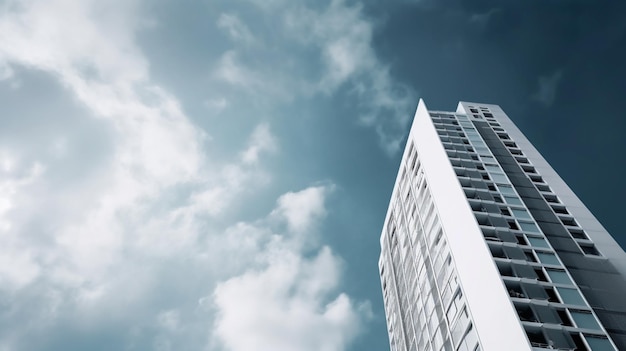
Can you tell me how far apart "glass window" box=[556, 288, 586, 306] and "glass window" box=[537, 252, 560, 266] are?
11.6 ft

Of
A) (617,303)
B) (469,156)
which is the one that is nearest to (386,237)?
(469,156)

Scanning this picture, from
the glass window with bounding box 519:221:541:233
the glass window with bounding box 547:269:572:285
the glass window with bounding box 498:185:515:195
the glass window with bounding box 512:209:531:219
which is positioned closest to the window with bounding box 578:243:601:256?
the glass window with bounding box 519:221:541:233

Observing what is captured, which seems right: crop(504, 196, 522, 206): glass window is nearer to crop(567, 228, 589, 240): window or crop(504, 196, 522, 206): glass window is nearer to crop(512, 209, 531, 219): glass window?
crop(512, 209, 531, 219): glass window

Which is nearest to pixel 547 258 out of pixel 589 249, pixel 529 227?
pixel 529 227

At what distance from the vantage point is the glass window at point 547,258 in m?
37.1

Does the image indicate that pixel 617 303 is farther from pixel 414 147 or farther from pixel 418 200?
pixel 414 147

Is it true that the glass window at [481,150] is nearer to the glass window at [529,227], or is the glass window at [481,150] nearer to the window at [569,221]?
the window at [569,221]

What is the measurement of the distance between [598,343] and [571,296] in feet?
14.9

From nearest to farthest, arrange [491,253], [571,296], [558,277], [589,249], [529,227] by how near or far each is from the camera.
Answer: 1. [571,296]
2. [558,277]
3. [491,253]
4. [589,249]
5. [529,227]

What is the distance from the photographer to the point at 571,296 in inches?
1305

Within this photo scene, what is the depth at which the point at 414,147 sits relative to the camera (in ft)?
208

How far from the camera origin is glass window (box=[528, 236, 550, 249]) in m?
39.4

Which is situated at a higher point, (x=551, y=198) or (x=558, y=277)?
(x=551, y=198)

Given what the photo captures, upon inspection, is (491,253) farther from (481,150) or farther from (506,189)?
(481,150)
